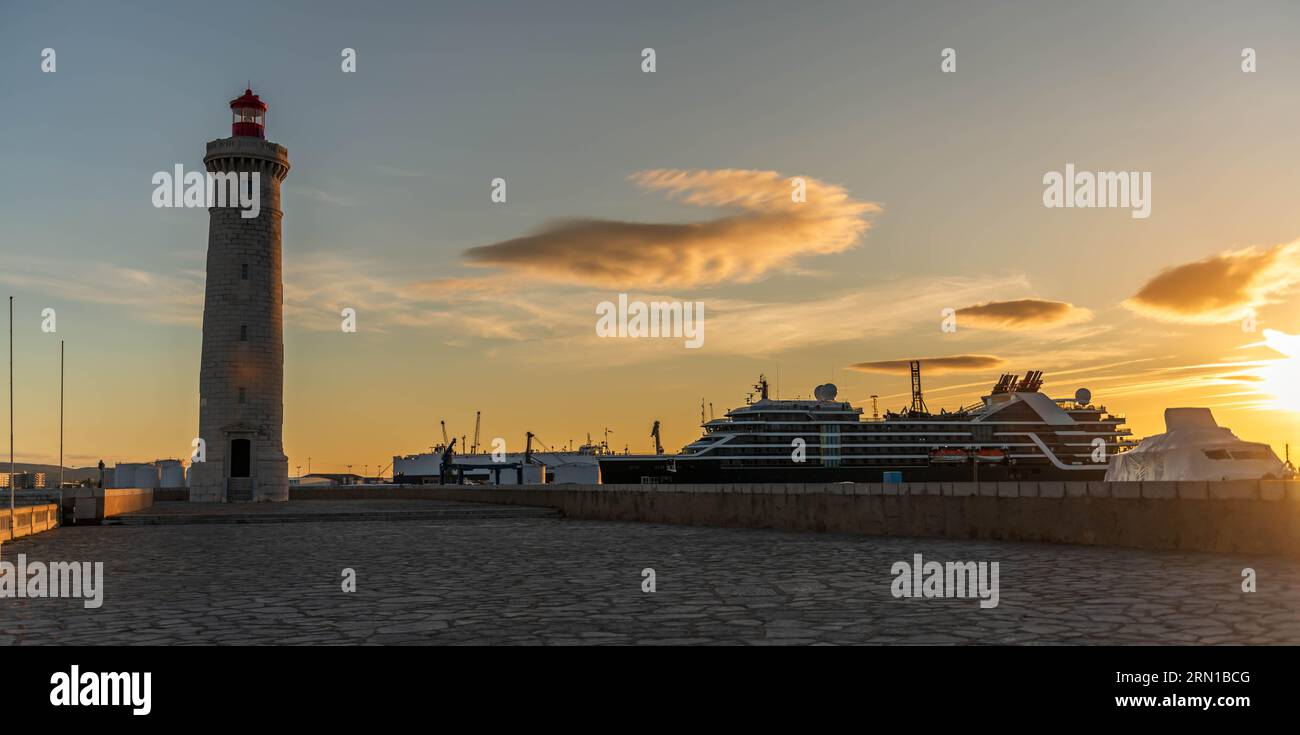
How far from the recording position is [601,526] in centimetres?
2328

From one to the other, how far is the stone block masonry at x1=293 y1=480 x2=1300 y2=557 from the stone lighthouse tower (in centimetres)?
2958

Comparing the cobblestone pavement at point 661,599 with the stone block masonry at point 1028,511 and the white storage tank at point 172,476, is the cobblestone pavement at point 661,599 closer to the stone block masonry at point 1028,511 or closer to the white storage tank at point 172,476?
the stone block masonry at point 1028,511

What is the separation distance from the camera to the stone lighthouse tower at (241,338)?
Answer: 47.6 m

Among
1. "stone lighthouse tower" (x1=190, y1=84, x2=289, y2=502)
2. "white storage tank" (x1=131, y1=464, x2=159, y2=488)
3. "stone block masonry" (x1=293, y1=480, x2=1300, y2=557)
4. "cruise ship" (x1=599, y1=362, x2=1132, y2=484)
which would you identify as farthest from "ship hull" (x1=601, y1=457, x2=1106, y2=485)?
"white storage tank" (x1=131, y1=464, x2=159, y2=488)

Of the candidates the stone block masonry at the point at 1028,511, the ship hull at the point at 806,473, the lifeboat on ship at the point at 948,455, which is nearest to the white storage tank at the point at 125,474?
the ship hull at the point at 806,473

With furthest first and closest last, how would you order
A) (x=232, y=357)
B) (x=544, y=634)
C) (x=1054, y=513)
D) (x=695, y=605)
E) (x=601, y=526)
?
(x=232, y=357)
(x=601, y=526)
(x=1054, y=513)
(x=695, y=605)
(x=544, y=634)

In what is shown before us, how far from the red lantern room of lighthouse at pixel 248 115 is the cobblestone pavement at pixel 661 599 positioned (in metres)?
37.8

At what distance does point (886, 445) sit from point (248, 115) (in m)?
53.8

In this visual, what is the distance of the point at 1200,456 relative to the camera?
24688 mm

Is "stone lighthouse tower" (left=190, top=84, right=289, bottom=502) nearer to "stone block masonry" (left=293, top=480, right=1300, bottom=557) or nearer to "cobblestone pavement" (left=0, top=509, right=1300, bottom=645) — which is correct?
"stone block masonry" (left=293, top=480, right=1300, bottom=557)

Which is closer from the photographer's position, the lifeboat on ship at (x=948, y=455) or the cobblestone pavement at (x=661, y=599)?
the cobblestone pavement at (x=661, y=599)
